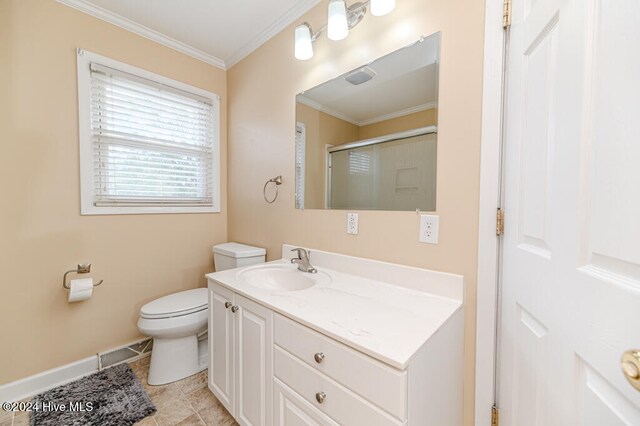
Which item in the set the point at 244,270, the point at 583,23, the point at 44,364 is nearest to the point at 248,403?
the point at 244,270

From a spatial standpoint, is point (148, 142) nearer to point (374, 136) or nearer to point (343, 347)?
point (374, 136)

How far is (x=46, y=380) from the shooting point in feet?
5.14

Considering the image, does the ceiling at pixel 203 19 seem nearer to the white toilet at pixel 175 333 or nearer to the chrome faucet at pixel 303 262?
the chrome faucet at pixel 303 262

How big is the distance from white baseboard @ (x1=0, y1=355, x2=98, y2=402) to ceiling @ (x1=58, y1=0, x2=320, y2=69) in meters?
2.32

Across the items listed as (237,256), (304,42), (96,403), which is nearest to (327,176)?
(304,42)

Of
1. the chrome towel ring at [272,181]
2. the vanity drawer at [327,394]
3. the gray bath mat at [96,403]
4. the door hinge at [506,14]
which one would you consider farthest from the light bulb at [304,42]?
the gray bath mat at [96,403]

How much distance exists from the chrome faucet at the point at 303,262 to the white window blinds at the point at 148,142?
118 centimetres

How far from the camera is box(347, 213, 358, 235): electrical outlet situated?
1414mm

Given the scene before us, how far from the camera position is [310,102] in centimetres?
164

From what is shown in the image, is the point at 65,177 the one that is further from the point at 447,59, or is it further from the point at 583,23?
the point at 583,23

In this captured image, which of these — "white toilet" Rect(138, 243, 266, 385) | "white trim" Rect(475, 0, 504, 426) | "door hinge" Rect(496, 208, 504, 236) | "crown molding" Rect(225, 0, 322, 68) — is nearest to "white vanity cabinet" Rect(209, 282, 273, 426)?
"white toilet" Rect(138, 243, 266, 385)

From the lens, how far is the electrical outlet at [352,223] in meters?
1.41

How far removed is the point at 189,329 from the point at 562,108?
2015 mm

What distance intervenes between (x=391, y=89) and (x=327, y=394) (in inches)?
52.1
